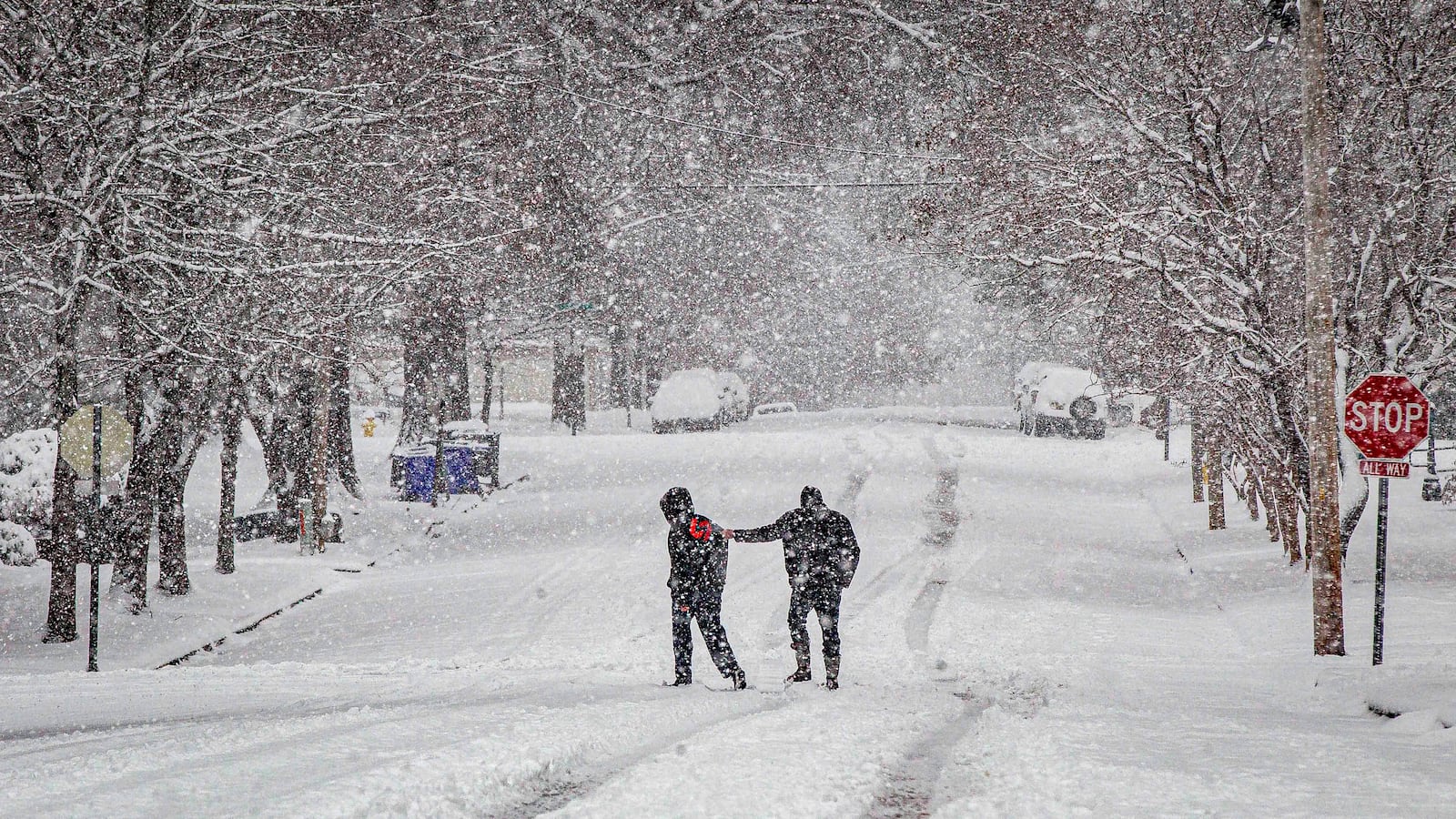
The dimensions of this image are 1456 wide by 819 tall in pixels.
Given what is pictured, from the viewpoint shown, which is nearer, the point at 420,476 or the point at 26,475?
the point at 26,475

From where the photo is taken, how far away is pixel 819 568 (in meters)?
9.27

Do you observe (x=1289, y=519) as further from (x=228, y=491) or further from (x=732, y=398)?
(x=732, y=398)

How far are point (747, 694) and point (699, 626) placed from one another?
0.69 m

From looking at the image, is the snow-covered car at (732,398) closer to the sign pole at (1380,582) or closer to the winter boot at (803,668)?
the winter boot at (803,668)

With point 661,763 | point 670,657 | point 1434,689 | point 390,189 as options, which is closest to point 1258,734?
point 1434,689

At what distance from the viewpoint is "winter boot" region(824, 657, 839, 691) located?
9250mm

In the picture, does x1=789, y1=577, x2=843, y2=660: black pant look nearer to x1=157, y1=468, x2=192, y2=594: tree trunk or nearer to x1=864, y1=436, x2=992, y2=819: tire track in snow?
x1=864, y1=436, x2=992, y2=819: tire track in snow

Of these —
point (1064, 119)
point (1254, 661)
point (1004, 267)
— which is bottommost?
point (1254, 661)

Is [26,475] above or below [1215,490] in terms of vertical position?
above

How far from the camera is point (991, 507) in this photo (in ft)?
75.6

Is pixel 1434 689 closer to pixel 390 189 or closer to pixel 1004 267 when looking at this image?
pixel 1004 267

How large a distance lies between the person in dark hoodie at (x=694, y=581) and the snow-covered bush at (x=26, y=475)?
450 inches

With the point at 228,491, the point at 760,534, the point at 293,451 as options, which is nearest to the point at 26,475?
the point at 228,491

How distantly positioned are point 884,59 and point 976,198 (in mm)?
5198
